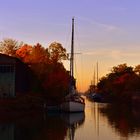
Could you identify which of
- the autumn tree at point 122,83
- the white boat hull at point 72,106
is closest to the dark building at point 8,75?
the white boat hull at point 72,106

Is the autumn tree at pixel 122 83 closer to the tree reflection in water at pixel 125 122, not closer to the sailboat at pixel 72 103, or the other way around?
the sailboat at pixel 72 103

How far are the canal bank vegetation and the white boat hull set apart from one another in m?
43.1

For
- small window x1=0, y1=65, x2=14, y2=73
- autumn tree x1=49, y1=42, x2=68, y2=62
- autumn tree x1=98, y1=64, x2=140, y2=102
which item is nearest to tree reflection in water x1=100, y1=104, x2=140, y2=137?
small window x1=0, y1=65, x2=14, y2=73

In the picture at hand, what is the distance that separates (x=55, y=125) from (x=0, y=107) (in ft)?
41.6

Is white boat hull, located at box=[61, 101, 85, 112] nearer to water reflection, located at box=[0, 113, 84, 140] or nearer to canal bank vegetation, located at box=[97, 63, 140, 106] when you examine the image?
water reflection, located at box=[0, 113, 84, 140]

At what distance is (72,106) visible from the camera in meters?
73.2

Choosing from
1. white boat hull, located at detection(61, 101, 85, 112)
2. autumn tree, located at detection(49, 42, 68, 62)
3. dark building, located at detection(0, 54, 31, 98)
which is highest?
autumn tree, located at detection(49, 42, 68, 62)

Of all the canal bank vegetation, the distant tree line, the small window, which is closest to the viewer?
the small window

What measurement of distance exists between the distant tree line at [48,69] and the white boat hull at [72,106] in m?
8.96

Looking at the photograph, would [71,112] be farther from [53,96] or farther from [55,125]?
[55,125]

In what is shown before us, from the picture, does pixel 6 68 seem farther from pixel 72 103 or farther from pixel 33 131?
pixel 33 131

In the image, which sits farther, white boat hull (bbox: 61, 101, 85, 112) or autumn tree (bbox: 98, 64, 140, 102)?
autumn tree (bbox: 98, 64, 140, 102)

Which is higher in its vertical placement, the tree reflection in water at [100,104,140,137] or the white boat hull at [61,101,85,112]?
the white boat hull at [61,101,85,112]

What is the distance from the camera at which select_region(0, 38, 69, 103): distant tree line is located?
278ft
